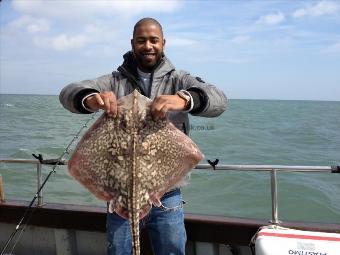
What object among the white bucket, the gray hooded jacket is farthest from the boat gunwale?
the gray hooded jacket

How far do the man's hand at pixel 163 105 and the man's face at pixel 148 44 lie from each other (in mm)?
615

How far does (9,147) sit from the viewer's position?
19203 mm

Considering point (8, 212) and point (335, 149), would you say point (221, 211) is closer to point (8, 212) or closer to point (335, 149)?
point (8, 212)

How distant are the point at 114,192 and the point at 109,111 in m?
0.51

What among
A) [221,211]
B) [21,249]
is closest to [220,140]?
[221,211]

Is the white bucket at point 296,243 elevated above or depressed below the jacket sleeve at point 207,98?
below

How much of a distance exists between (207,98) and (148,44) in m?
0.65

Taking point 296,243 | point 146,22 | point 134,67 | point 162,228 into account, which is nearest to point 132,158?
point 162,228

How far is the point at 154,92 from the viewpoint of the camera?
302 cm

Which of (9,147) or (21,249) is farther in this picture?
(9,147)

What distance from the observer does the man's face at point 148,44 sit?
9.72 feet

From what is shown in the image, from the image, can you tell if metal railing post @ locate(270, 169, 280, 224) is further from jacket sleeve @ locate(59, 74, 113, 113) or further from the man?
jacket sleeve @ locate(59, 74, 113, 113)

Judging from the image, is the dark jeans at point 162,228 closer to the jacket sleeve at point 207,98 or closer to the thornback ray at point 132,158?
the thornback ray at point 132,158

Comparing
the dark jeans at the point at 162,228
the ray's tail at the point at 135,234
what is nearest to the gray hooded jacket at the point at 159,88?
the dark jeans at the point at 162,228
